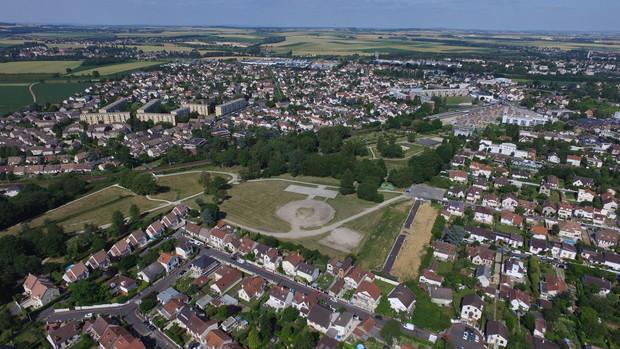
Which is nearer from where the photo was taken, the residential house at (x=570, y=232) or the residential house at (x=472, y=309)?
the residential house at (x=472, y=309)

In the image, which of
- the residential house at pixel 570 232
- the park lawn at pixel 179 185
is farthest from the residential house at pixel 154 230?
the residential house at pixel 570 232

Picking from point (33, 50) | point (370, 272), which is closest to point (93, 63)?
point (33, 50)

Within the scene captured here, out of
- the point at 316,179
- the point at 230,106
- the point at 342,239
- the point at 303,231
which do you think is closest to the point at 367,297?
the point at 342,239

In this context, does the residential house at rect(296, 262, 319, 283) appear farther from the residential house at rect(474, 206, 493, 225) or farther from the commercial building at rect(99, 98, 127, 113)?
the commercial building at rect(99, 98, 127, 113)

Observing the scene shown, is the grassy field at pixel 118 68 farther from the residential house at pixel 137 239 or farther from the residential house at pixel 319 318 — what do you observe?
the residential house at pixel 319 318

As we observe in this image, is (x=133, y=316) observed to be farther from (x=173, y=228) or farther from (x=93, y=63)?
(x=93, y=63)

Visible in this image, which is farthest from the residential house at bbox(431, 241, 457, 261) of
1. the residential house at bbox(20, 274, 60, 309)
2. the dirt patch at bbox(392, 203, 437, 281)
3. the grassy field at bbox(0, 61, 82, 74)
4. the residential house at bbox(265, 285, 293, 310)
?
the grassy field at bbox(0, 61, 82, 74)

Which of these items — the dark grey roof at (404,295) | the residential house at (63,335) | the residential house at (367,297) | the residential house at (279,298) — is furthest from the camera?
the residential house at (279,298)
